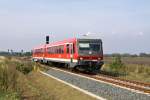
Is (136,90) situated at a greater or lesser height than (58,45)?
lesser

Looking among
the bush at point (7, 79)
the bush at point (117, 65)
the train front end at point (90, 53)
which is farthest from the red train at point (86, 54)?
the bush at point (7, 79)

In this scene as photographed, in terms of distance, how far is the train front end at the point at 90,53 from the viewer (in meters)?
33.5

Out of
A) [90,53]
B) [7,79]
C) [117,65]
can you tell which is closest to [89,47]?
[90,53]

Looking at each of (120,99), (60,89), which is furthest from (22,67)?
(120,99)

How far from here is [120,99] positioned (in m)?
17.6

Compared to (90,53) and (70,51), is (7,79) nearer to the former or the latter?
(90,53)

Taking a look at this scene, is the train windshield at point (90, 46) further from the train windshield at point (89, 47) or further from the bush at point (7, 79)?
the bush at point (7, 79)

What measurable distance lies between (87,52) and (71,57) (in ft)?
7.28

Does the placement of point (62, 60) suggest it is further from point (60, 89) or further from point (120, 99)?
point (120, 99)

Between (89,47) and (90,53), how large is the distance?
67 cm

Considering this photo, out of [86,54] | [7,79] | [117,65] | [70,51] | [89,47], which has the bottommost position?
[7,79]

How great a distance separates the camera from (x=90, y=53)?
110 ft

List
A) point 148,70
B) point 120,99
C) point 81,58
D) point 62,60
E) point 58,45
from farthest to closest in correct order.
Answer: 1. point 58,45
2. point 62,60
3. point 148,70
4. point 81,58
5. point 120,99

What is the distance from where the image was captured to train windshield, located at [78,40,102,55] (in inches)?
1331
